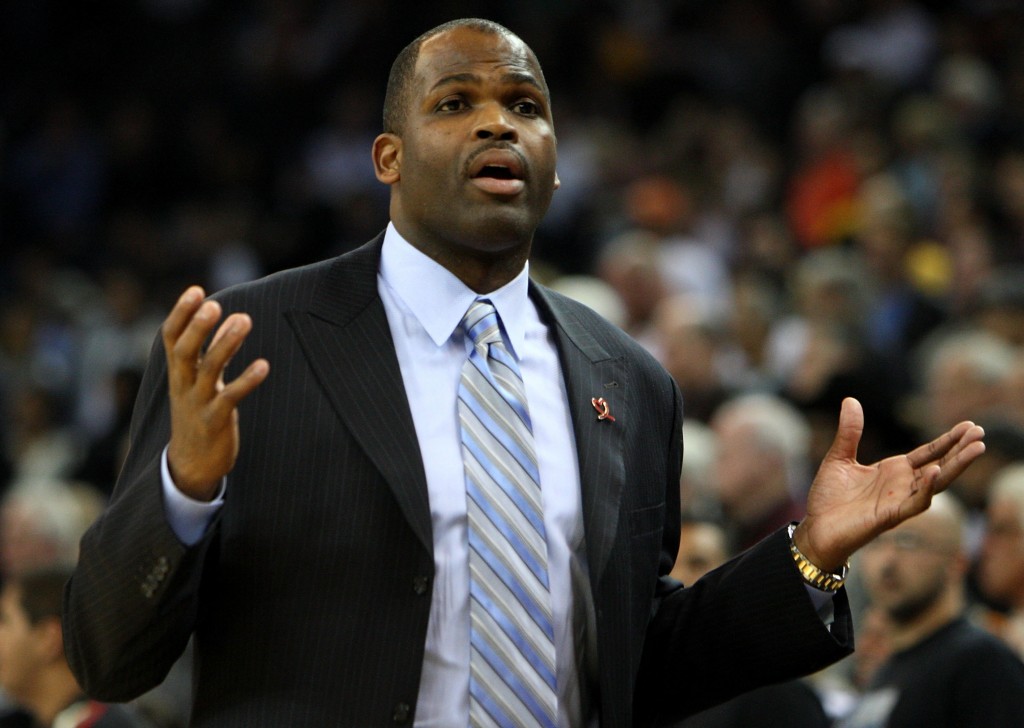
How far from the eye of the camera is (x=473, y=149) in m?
2.96

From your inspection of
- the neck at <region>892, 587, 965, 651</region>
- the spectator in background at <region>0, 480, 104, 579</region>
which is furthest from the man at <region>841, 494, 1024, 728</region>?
the spectator in background at <region>0, 480, 104, 579</region>

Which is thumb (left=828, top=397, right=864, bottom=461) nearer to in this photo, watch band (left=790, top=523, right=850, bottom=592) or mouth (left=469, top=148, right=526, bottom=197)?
watch band (left=790, top=523, right=850, bottom=592)

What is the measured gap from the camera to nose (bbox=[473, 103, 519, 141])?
9.73ft

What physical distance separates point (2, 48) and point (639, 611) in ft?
41.7

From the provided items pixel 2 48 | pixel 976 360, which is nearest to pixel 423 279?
pixel 976 360

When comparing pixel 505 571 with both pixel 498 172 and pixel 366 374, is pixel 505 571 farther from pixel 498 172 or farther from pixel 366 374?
pixel 498 172

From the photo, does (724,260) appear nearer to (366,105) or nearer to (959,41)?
(959,41)

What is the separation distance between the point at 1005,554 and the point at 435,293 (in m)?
3.19

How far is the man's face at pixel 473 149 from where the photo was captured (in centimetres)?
297

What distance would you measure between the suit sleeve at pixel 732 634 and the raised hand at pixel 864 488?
8 centimetres

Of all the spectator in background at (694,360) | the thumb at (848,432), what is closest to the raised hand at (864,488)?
the thumb at (848,432)

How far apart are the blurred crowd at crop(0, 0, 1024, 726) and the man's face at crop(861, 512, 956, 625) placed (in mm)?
517

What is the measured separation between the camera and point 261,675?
2.73m

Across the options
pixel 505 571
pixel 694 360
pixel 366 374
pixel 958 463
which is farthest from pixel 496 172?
pixel 694 360
